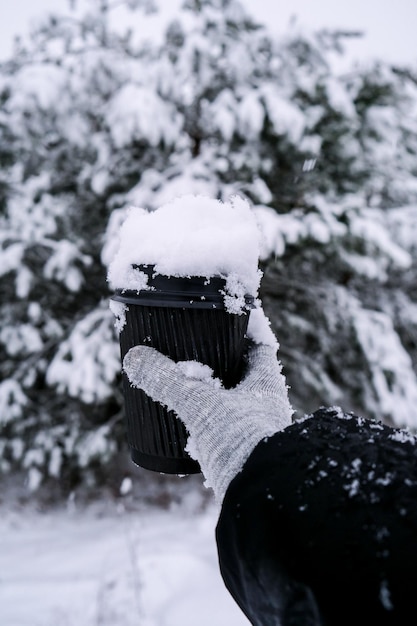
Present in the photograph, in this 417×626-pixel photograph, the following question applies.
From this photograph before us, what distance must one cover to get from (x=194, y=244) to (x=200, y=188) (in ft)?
7.01

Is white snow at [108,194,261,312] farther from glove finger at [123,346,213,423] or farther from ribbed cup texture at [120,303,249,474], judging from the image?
glove finger at [123,346,213,423]

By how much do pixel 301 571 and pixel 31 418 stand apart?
13.4ft

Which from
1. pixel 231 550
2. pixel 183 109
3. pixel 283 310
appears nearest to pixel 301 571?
pixel 231 550

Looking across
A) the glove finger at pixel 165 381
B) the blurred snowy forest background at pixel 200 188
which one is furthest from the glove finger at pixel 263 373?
the blurred snowy forest background at pixel 200 188

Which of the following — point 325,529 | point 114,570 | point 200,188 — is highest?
point 325,529

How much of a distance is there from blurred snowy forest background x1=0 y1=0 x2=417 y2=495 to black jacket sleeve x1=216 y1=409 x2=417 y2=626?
2.36 m

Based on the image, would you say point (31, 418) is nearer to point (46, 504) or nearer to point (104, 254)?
point (46, 504)

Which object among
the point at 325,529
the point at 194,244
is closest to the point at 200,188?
the point at 194,244

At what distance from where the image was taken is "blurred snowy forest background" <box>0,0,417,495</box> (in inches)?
134

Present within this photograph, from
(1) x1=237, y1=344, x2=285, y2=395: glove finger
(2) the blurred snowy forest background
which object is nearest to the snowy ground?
(2) the blurred snowy forest background

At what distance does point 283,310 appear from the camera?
3967 millimetres

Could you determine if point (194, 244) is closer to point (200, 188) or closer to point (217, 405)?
point (217, 405)

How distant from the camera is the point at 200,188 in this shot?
10.4ft

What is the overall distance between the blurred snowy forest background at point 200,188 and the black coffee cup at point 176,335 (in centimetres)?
184
